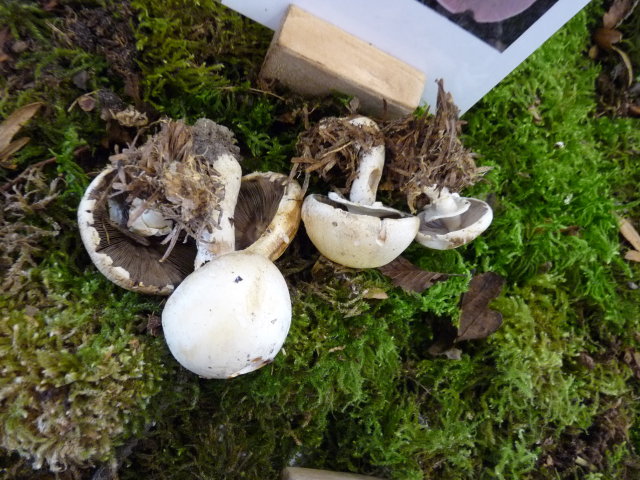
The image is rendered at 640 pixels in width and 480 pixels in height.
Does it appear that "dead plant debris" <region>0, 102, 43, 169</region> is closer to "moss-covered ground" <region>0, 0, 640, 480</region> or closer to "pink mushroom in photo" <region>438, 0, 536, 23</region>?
"moss-covered ground" <region>0, 0, 640, 480</region>

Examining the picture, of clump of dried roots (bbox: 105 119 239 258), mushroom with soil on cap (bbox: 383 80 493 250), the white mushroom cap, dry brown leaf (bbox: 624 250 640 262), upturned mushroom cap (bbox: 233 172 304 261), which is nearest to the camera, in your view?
the white mushroom cap

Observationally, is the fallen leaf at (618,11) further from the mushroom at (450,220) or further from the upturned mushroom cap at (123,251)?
the upturned mushroom cap at (123,251)

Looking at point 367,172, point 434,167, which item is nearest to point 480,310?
point 434,167

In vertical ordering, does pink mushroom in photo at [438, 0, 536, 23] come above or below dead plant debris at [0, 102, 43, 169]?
above

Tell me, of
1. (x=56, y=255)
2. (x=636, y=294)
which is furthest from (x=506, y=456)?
(x=56, y=255)

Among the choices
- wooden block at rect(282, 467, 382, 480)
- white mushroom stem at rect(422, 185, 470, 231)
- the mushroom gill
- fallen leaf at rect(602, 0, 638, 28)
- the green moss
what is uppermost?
fallen leaf at rect(602, 0, 638, 28)

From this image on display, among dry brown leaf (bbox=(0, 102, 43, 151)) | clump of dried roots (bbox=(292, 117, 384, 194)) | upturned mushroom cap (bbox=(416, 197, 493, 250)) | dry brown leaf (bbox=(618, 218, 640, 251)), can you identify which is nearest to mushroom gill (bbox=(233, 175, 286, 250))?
clump of dried roots (bbox=(292, 117, 384, 194))

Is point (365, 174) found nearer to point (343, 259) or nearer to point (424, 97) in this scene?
point (343, 259)

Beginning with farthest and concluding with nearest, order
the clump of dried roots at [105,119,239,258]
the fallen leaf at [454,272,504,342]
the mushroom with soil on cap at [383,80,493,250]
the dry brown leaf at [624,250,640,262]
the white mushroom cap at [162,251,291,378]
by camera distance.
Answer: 1. the dry brown leaf at [624,250,640,262]
2. the fallen leaf at [454,272,504,342]
3. the mushroom with soil on cap at [383,80,493,250]
4. the clump of dried roots at [105,119,239,258]
5. the white mushroom cap at [162,251,291,378]

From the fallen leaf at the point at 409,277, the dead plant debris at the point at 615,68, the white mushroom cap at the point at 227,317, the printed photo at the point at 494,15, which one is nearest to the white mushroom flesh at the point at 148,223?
the white mushroom cap at the point at 227,317
